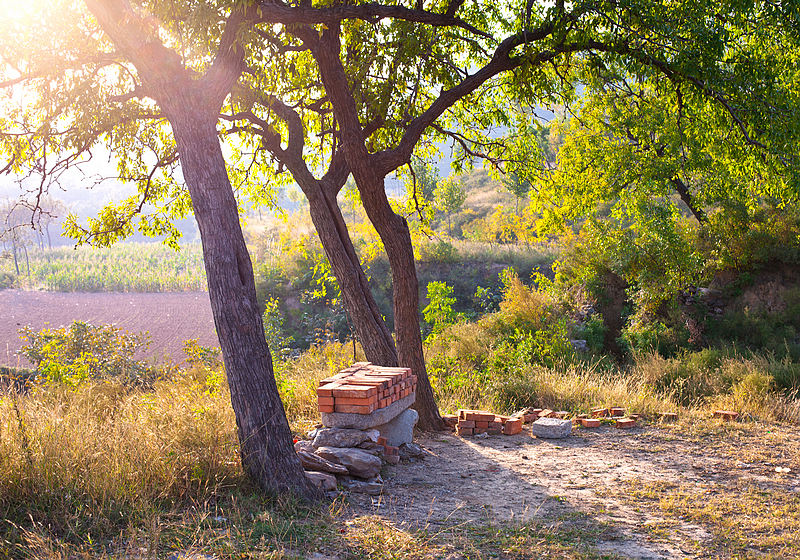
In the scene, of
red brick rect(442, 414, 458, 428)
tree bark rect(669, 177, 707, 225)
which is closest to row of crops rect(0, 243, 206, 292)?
red brick rect(442, 414, 458, 428)

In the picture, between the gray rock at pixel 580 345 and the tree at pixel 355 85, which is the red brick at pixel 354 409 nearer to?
the tree at pixel 355 85

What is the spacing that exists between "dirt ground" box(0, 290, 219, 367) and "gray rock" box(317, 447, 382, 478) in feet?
44.1

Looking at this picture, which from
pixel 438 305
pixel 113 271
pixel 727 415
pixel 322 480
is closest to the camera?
pixel 322 480

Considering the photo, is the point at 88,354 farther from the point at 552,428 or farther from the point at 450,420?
the point at 552,428

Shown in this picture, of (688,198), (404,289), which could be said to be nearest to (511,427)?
(404,289)

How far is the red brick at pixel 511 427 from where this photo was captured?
758cm

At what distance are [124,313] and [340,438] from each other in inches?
813

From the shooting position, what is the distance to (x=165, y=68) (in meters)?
4.61

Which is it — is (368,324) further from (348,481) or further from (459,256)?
(459,256)

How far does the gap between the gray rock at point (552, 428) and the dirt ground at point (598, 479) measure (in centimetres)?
11

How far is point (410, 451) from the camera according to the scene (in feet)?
20.4

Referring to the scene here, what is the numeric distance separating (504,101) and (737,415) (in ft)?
19.0

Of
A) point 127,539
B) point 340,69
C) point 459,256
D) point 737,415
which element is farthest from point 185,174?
point 459,256

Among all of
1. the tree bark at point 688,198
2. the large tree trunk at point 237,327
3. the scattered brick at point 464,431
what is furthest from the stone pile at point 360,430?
the tree bark at point 688,198
